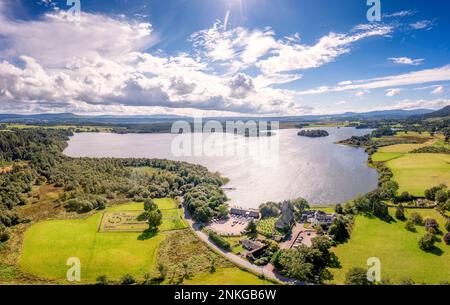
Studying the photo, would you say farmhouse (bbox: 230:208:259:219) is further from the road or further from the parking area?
the road

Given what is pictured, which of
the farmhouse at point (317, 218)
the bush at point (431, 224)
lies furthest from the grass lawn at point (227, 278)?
the bush at point (431, 224)

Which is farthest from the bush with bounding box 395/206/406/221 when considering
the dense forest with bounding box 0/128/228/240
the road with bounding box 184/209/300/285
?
the dense forest with bounding box 0/128/228/240

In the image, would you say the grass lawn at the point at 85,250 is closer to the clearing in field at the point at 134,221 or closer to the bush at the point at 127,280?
the clearing in field at the point at 134,221

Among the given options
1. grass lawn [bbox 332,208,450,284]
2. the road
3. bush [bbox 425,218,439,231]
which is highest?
bush [bbox 425,218,439,231]

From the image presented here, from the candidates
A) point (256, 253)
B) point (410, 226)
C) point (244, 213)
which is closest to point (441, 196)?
point (410, 226)

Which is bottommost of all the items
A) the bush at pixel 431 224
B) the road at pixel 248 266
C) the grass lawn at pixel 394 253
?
the road at pixel 248 266

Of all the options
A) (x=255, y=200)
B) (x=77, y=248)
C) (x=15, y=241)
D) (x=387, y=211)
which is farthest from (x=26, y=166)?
(x=387, y=211)

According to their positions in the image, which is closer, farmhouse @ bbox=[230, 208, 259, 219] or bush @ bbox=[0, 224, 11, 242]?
bush @ bbox=[0, 224, 11, 242]
